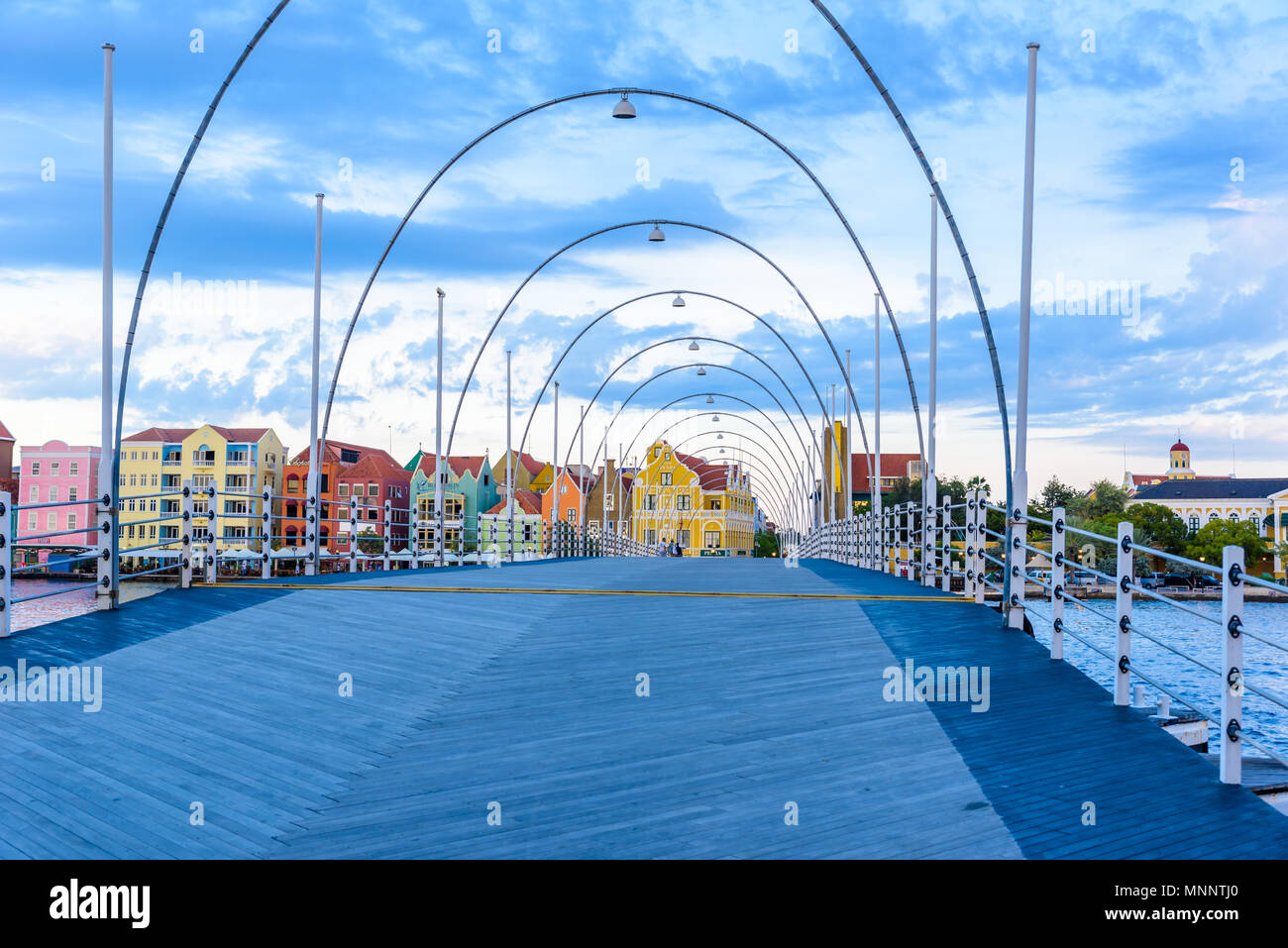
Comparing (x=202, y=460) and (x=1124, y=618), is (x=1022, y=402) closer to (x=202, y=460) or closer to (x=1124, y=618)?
(x=1124, y=618)

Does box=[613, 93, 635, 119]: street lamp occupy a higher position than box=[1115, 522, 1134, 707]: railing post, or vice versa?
box=[613, 93, 635, 119]: street lamp

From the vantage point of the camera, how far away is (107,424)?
500 inches

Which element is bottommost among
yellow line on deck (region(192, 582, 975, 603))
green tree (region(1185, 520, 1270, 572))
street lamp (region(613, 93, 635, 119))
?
green tree (region(1185, 520, 1270, 572))

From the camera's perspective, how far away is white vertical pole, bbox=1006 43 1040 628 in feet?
37.6

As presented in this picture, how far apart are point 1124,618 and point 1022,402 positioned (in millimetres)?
4260

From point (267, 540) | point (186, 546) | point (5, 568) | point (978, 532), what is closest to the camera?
point (5, 568)

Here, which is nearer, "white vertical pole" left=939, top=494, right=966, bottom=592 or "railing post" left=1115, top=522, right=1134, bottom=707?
"railing post" left=1115, top=522, right=1134, bottom=707

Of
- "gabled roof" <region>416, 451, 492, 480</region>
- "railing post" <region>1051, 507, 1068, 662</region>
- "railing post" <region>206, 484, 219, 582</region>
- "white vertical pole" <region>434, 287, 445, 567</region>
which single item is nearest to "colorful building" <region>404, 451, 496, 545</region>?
"gabled roof" <region>416, 451, 492, 480</region>

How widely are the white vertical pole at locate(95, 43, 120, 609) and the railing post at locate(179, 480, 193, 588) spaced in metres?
1.40

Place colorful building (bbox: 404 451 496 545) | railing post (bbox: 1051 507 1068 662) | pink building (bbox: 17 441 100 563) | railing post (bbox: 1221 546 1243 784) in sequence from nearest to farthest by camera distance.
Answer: railing post (bbox: 1221 546 1243 784) → railing post (bbox: 1051 507 1068 662) → colorful building (bbox: 404 451 496 545) → pink building (bbox: 17 441 100 563)

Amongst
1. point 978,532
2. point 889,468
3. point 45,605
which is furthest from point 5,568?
point 889,468

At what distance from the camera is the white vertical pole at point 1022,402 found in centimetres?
1146

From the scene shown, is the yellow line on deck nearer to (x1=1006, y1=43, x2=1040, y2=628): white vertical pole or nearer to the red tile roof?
(x1=1006, y1=43, x2=1040, y2=628): white vertical pole
